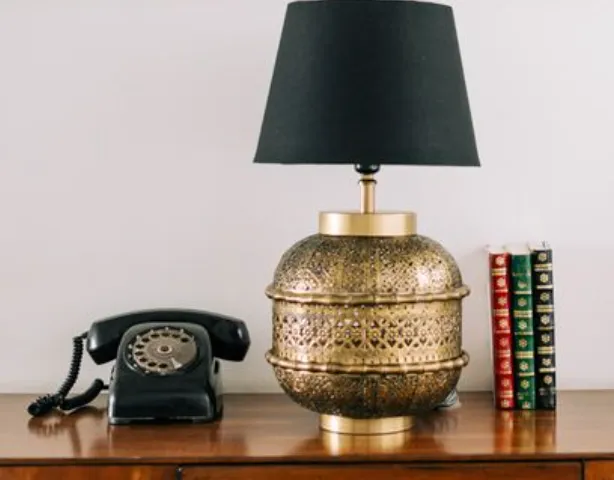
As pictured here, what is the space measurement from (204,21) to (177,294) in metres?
0.47

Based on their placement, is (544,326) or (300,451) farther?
(544,326)

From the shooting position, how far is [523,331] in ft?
6.24

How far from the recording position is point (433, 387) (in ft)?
5.68

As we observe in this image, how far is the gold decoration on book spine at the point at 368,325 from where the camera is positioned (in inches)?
66.6

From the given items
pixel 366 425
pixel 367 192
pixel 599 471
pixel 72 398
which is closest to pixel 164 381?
pixel 72 398

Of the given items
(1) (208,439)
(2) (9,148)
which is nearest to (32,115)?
(2) (9,148)

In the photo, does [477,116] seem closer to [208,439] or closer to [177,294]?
[177,294]

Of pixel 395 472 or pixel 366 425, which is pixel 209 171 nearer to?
pixel 366 425

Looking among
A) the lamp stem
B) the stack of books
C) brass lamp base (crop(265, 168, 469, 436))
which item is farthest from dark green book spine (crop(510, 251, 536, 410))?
the lamp stem

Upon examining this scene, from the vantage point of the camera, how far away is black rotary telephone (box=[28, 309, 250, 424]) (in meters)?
1.82

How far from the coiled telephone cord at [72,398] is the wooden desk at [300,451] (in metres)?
0.05

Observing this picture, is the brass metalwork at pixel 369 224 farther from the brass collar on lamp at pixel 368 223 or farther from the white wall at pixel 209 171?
the white wall at pixel 209 171

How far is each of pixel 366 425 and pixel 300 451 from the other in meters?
0.14

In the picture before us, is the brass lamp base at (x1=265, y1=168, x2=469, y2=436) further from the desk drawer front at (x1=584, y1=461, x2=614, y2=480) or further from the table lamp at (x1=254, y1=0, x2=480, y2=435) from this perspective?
the desk drawer front at (x1=584, y1=461, x2=614, y2=480)
